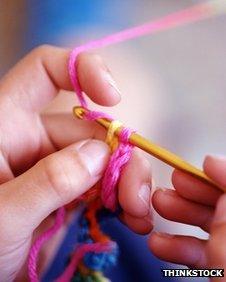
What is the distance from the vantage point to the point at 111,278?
84cm

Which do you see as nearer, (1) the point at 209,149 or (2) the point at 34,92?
(2) the point at 34,92

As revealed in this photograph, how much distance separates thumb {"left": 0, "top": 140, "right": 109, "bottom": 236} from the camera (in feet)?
1.75

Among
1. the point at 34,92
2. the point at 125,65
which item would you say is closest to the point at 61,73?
the point at 34,92

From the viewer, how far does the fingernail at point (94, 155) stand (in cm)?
56

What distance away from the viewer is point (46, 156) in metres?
0.69

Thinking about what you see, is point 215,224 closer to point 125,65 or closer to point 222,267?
point 222,267

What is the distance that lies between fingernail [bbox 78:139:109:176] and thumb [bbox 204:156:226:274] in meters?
0.17

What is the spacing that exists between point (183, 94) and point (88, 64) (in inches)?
13.0

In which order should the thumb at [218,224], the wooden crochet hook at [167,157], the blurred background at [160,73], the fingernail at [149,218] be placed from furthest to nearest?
the blurred background at [160,73]
the fingernail at [149,218]
the wooden crochet hook at [167,157]
the thumb at [218,224]

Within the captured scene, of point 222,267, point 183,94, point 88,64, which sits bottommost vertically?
point 222,267

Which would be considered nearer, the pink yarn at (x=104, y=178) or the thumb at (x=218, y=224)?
the thumb at (x=218, y=224)

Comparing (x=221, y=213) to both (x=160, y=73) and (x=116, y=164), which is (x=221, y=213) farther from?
(x=160, y=73)

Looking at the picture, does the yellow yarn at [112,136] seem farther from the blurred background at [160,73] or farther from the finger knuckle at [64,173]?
the blurred background at [160,73]

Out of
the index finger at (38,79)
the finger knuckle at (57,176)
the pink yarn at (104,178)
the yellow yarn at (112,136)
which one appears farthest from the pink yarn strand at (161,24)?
the finger knuckle at (57,176)
